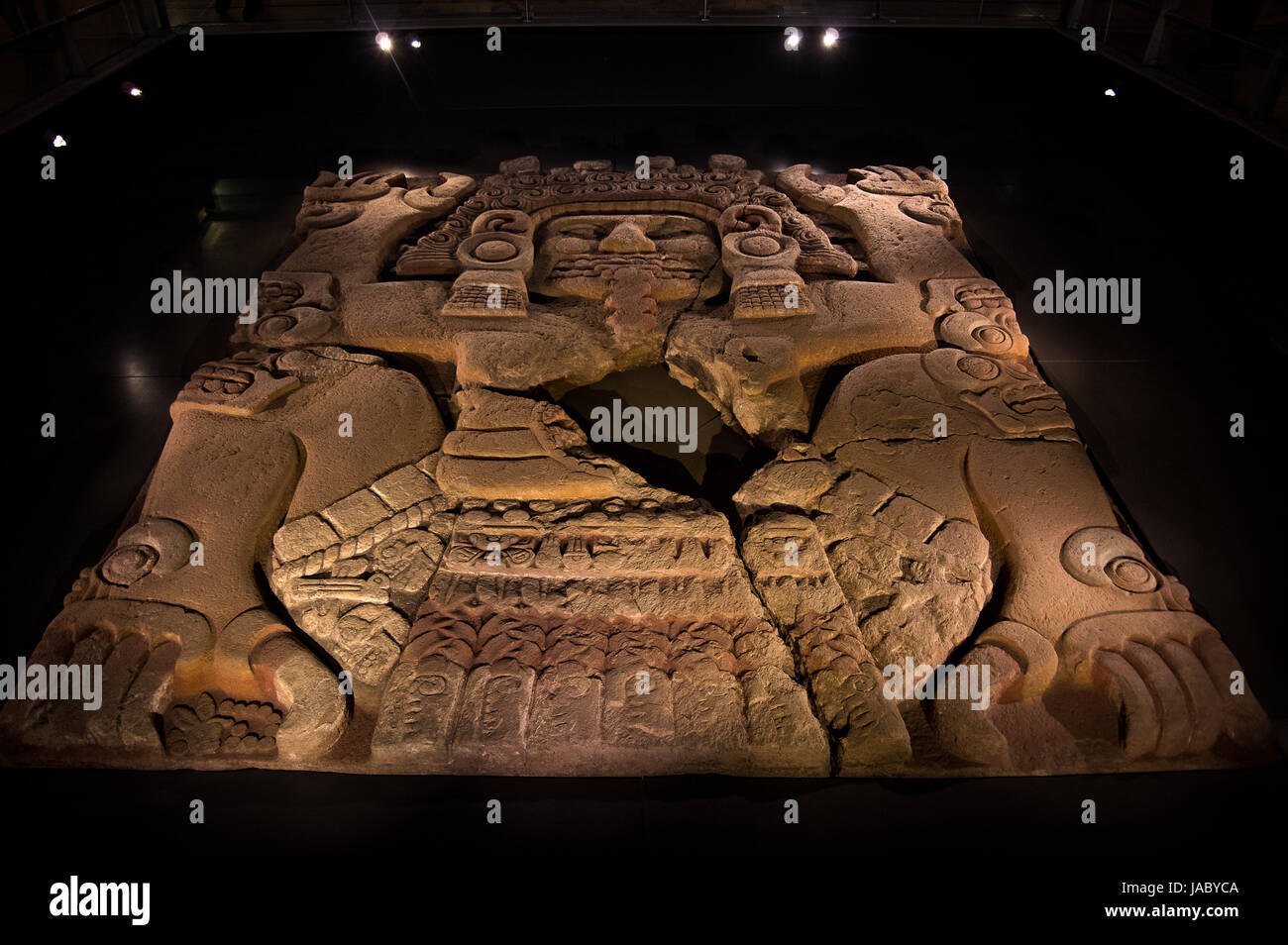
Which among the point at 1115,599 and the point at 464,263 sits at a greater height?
the point at 464,263

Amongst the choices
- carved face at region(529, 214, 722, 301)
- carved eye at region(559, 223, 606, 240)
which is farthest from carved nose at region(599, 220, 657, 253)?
carved eye at region(559, 223, 606, 240)

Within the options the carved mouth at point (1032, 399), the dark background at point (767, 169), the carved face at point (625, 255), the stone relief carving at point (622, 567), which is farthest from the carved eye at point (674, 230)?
the carved mouth at point (1032, 399)

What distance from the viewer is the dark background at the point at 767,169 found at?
2303mm

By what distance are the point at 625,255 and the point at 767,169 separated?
204cm

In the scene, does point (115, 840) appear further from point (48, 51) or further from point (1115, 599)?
point (48, 51)

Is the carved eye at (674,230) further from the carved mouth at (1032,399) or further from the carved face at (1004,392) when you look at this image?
the carved mouth at (1032,399)

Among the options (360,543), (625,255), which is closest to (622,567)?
(360,543)

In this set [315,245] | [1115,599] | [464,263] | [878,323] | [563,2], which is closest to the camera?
[1115,599]

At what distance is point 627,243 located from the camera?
4.40 meters
